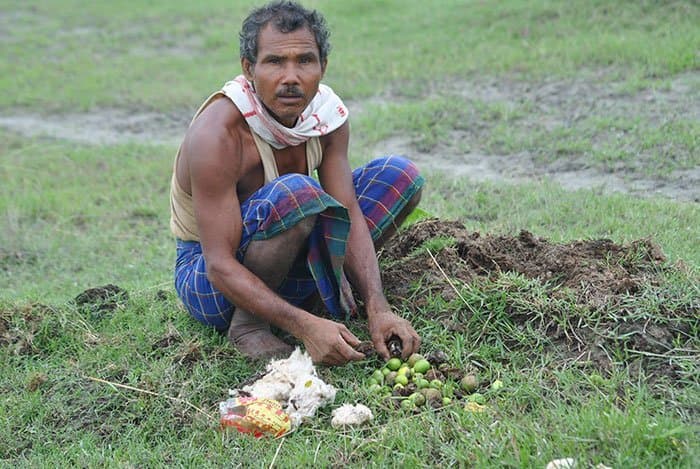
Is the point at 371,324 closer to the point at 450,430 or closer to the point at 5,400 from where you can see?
the point at 450,430

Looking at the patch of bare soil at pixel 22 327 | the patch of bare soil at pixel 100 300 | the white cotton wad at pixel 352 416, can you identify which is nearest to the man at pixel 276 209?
the white cotton wad at pixel 352 416

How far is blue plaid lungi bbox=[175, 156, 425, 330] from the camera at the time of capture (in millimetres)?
3752

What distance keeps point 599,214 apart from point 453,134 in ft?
7.57

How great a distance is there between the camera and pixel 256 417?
3.39 metres

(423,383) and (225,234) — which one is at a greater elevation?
(225,234)

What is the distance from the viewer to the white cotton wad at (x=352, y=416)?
3.38 m

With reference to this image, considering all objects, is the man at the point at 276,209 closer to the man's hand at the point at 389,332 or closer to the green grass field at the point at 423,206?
the man's hand at the point at 389,332

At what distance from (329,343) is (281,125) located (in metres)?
1.01

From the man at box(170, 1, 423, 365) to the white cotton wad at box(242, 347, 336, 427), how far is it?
9 cm

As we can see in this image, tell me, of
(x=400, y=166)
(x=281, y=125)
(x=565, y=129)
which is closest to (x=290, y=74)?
(x=281, y=125)

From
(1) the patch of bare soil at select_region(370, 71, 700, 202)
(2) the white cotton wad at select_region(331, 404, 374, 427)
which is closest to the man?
(2) the white cotton wad at select_region(331, 404, 374, 427)

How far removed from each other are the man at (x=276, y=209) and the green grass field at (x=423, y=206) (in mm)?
200

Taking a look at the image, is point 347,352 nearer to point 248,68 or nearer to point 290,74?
point 290,74

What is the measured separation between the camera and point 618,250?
4234 mm
